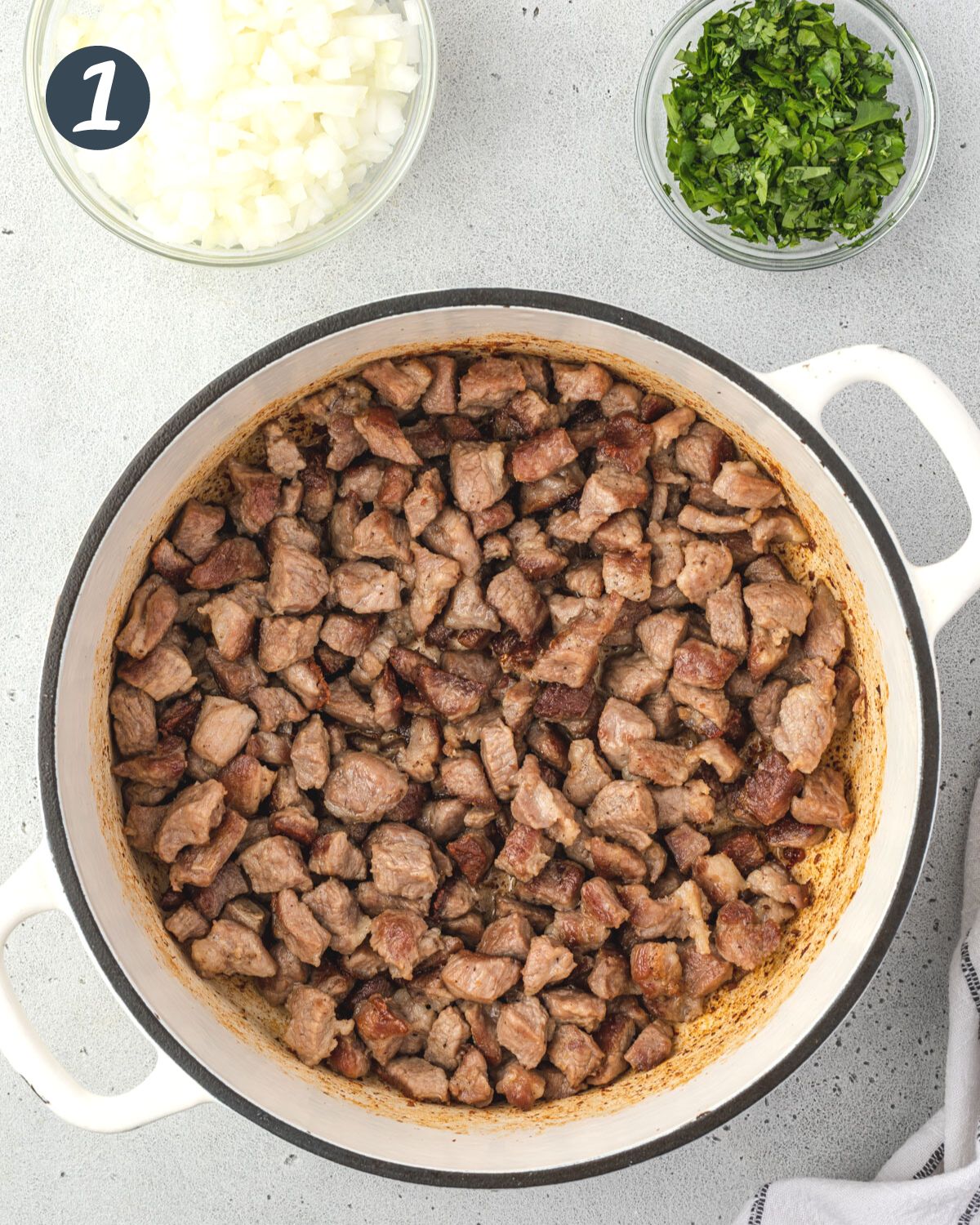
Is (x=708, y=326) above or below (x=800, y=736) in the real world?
above

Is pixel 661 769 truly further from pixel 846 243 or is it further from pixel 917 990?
pixel 846 243

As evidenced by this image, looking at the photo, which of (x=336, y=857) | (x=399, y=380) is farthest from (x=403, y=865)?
(x=399, y=380)

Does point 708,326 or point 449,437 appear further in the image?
point 708,326

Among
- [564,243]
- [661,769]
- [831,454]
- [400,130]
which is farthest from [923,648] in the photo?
[400,130]

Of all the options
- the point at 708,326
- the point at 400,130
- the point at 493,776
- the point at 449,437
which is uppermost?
the point at 400,130

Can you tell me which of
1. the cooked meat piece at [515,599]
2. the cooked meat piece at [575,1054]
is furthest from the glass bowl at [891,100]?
the cooked meat piece at [575,1054]

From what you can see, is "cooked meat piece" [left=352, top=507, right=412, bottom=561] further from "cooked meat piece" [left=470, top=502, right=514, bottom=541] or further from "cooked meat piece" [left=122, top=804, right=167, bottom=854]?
"cooked meat piece" [left=122, top=804, right=167, bottom=854]

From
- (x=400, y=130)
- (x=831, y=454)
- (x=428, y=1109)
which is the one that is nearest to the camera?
(x=831, y=454)

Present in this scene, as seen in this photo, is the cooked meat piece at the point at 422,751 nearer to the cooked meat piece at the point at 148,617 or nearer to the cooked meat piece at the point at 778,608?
the cooked meat piece at the point at 148,617
